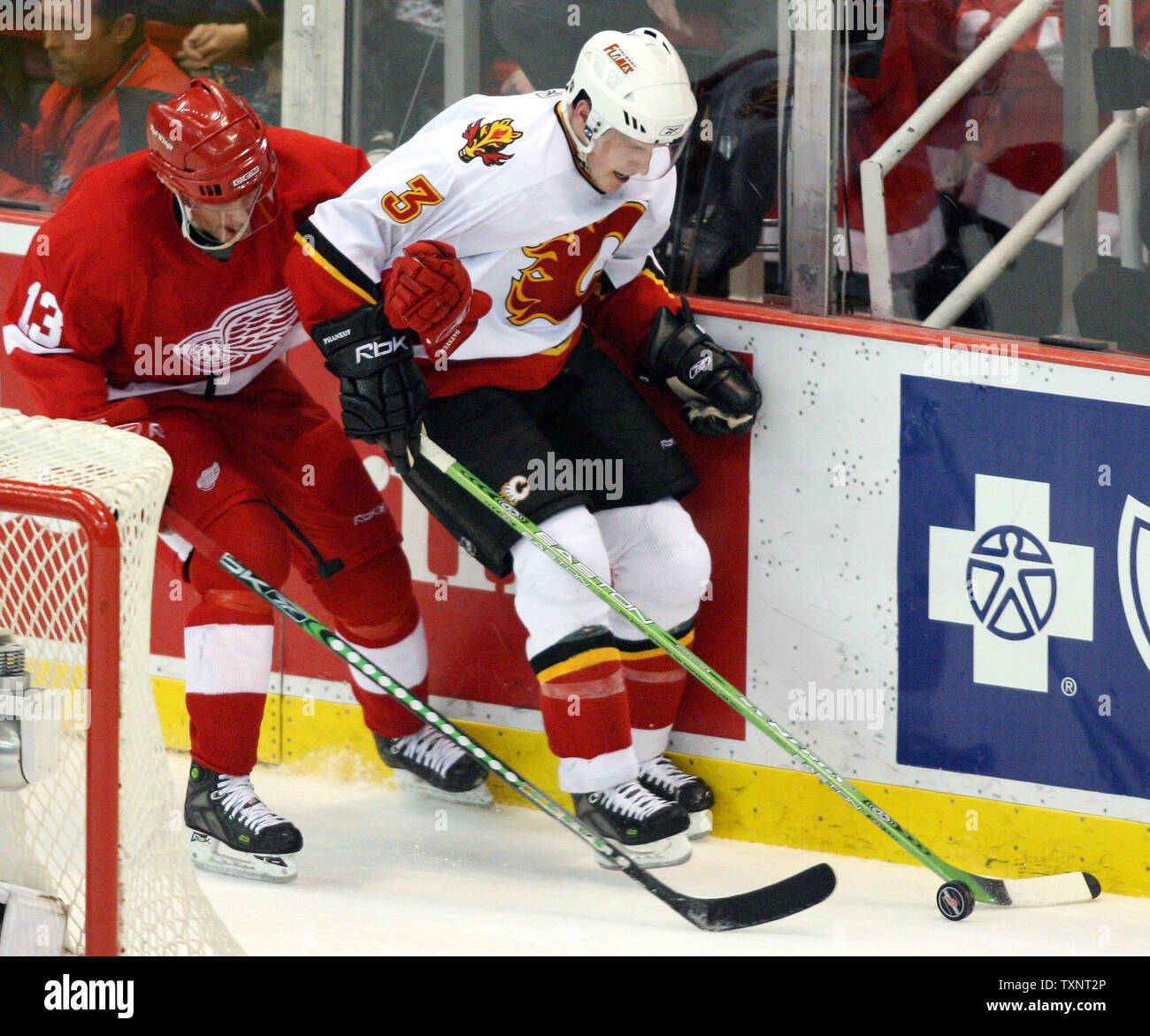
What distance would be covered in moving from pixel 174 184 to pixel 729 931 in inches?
59.8

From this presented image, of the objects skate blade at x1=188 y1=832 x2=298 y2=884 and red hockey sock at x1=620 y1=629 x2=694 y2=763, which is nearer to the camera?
skate blade at x1=188 y1=832 x2=298 y2=884

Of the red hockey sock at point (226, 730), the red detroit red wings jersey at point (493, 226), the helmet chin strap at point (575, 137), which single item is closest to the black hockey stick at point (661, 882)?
the red hockey sock at point (226, 730)

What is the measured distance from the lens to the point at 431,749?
11.4 ft

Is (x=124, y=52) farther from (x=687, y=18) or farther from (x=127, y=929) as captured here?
(x=127, y=929)

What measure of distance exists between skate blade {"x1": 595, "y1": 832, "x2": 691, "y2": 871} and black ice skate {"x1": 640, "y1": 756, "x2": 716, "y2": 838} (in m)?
0.10

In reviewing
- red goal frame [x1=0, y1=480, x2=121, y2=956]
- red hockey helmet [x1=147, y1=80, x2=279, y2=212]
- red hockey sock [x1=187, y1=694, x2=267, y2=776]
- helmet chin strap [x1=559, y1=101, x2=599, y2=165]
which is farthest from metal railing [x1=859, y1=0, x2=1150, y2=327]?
red goal frame [x1=0, y1=480, x2=121, y2=956]

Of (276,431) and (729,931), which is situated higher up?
(276,431)

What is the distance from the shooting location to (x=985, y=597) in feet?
9.92

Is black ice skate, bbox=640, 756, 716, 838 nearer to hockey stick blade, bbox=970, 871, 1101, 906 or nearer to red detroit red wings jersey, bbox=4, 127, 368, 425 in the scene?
hockey stick blade, bbox=970, 871, 1101, 906

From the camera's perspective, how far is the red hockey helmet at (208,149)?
2889 mm

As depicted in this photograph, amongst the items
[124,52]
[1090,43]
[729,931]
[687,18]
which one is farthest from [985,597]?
[124,52]

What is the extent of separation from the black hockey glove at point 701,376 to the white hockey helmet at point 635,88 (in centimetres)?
41

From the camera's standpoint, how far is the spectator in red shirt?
3.78 metres

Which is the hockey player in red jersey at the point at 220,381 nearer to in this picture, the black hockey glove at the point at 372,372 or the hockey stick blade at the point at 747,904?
the black hockey glove at the point at 372,372
